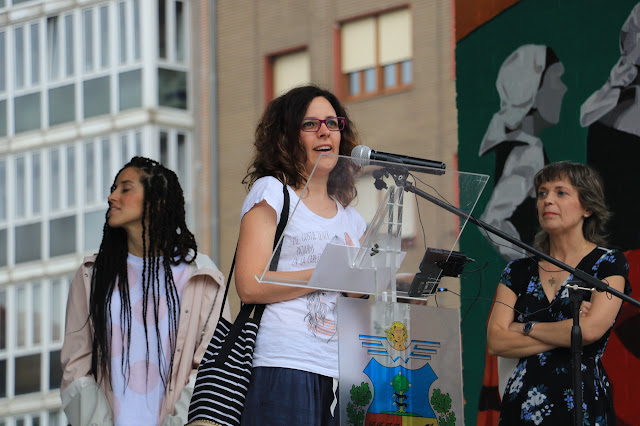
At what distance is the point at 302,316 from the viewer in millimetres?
3609

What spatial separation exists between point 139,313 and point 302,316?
1261 millimetres

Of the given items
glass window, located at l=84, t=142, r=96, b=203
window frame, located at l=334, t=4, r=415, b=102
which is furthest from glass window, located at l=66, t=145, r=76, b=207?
window frame, located at l=334, t=4, r=415, b=102

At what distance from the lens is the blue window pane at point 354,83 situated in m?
10.3

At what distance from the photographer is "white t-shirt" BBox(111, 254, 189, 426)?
14.7 ft

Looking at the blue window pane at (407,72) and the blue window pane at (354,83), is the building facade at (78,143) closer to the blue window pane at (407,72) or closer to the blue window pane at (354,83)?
the blue window pane at (354,83)

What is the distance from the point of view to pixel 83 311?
15.5ft

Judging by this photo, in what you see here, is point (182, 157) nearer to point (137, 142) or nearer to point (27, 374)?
point (137, 142)

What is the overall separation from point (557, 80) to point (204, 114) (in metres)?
6.70

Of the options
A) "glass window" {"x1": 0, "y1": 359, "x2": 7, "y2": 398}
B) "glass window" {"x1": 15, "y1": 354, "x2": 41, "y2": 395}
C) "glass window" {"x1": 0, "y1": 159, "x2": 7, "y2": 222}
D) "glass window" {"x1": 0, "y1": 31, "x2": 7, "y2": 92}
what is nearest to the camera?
"glass window" {"x1": 0, "y1": 31, "x2": 7, "y2": 92}

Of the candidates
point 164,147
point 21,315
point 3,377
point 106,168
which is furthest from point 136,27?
point 3,377

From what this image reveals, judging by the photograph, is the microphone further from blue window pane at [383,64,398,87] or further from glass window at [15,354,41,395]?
glass window at [15,354,41,395]

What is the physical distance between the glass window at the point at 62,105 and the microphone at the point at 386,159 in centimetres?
745

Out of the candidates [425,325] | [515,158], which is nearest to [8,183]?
[515,158]

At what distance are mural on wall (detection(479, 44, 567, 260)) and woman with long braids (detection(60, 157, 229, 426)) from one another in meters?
1.87
